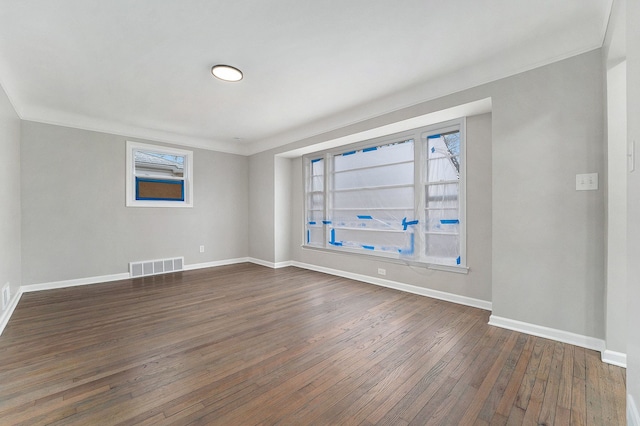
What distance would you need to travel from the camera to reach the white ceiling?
2.01 metres

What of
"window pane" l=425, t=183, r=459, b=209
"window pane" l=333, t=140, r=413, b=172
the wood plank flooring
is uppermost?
"window pane" l=333, t=140, r=413, b=172

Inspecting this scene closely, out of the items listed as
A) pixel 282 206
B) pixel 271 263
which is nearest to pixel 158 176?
pixel 282 206

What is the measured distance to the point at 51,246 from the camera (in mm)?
4031

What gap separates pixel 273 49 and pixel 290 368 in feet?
8.79

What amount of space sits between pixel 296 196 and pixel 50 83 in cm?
387

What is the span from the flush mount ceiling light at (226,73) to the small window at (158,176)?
2.83m

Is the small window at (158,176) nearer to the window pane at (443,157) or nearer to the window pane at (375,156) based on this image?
the window pane at (375,156)

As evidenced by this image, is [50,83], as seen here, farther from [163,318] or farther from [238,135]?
[163,318]

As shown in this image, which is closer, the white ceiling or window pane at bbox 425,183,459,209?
the white ceiling

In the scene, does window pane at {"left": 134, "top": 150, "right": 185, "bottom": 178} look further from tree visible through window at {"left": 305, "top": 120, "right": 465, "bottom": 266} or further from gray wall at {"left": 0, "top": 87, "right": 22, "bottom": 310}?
tree visible through window at {"left": 305, "top": 120, "right": 465, "bottom": 266}

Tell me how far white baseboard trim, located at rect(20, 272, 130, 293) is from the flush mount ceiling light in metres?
3.80

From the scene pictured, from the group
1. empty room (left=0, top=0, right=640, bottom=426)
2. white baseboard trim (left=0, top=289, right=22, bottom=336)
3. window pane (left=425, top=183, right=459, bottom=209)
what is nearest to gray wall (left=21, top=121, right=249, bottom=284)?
empty room (left=0, top=0, right=640, bottom=426)

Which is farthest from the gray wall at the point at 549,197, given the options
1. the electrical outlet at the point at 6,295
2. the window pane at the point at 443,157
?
the electrical outlet at the point at 6,295

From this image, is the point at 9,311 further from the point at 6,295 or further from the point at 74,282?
the point at 74,282
